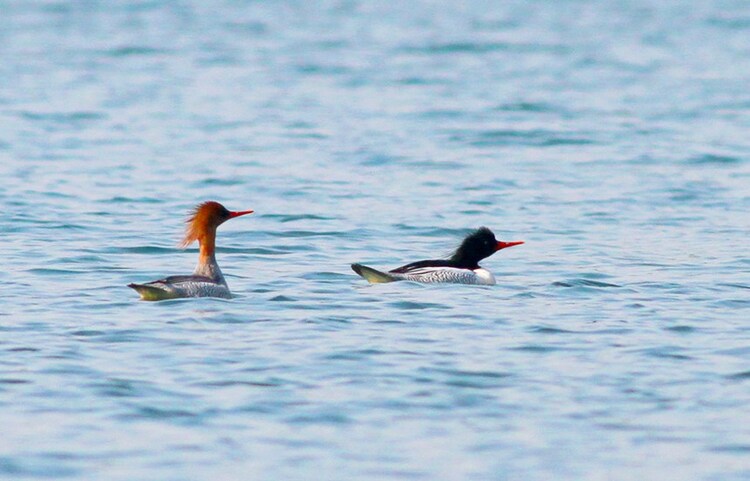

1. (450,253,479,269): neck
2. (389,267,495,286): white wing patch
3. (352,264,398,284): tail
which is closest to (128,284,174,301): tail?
(352,264,398,284): tail

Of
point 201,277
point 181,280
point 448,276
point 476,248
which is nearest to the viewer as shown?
point 181,280

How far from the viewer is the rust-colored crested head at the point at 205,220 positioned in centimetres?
1347

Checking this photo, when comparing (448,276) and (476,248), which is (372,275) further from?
(476,248)

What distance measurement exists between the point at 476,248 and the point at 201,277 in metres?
3.31

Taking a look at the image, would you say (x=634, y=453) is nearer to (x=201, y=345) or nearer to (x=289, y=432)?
(x=289, y=432)

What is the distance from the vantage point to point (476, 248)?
14.9m

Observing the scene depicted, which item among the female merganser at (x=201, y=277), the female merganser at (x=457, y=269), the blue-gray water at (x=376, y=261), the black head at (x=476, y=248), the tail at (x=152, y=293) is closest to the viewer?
the blue-gray water at (x=376, y=261)

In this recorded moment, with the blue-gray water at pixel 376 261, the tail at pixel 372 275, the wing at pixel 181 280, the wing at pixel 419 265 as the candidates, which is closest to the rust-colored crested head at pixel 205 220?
the blue-gray water at pixel 376 261

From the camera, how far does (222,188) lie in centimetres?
2144

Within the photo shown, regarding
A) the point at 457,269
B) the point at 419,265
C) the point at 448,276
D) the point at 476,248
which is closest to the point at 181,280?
the point at 419,265

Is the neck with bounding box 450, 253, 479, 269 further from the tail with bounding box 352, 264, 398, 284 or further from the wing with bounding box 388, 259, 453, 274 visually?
the tail with bounding box 352, 264, 398, 284

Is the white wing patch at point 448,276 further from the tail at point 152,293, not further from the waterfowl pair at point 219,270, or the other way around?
the tail at point 152,293

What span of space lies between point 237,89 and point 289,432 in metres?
24.4

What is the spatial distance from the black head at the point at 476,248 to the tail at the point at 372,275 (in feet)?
3.56
